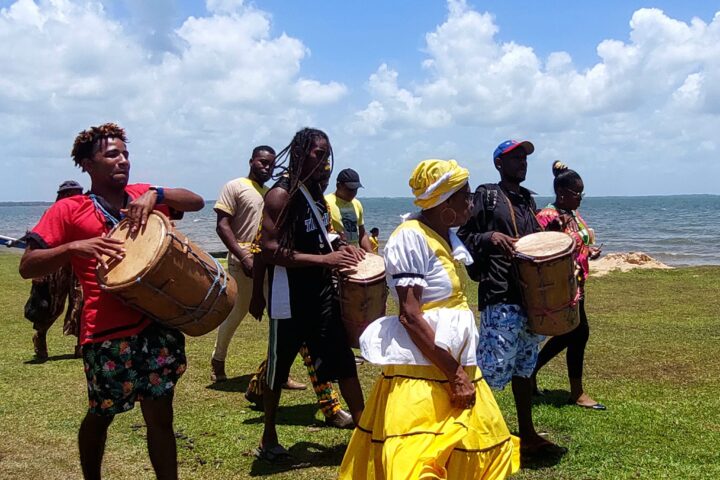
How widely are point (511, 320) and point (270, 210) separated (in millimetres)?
1748

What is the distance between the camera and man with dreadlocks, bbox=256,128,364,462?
15.1ft

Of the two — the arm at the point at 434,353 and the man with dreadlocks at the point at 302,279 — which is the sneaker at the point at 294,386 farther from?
the arm at the point at 434,353

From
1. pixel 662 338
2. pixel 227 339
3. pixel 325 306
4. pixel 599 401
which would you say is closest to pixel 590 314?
pixel 662 338

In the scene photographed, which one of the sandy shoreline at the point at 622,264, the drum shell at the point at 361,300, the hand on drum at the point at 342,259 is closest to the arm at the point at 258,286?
the hand on drum at the point at 342,259

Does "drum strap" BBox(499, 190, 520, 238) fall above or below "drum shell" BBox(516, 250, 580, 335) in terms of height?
above

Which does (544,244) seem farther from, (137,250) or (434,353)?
(137,250)

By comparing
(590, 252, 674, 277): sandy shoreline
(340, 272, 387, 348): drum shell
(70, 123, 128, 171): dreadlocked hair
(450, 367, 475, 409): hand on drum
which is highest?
(70, 123, 128, 171): dreadlocked hair

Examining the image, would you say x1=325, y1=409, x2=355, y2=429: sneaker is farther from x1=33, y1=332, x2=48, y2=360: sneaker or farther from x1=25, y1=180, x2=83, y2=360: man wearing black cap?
x1=33, y1=332, x2=48, y2=360: sneaker

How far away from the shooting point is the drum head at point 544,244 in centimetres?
437

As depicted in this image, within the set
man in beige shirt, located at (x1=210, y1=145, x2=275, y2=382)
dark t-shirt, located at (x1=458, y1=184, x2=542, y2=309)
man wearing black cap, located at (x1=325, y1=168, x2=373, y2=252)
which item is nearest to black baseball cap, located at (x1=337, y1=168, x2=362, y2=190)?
man wearing black cap, located at (x1=325, y1=168, x2=373, y2=252)

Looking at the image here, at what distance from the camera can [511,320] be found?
4652 millimetres

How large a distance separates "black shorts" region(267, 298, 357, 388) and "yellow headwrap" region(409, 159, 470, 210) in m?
1.52

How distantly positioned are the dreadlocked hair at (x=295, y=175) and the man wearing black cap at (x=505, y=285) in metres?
1.15

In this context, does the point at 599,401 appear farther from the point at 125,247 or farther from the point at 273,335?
the point at 125,247
